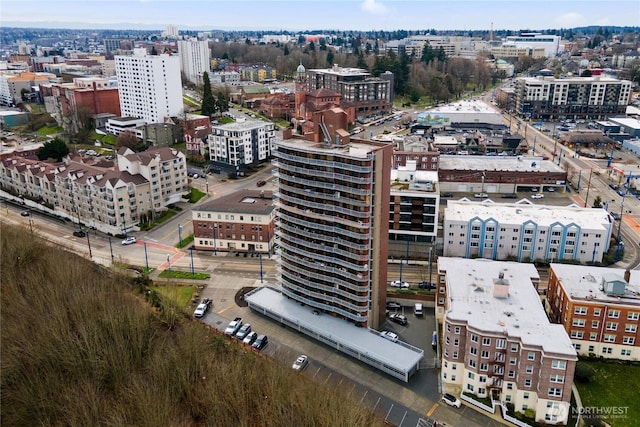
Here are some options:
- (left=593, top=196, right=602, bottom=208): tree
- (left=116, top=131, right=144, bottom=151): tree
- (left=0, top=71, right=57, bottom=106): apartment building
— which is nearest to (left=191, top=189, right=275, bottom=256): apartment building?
(left=116, top=131, right=144, bottom=151): tree

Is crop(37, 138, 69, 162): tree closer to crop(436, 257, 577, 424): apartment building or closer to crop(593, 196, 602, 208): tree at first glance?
crop(436, 257, 577, 424): apartment building

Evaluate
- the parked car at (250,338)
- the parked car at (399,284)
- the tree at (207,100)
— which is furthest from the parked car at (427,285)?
the tree at (207,100)

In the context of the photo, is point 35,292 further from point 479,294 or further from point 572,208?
point 572,208

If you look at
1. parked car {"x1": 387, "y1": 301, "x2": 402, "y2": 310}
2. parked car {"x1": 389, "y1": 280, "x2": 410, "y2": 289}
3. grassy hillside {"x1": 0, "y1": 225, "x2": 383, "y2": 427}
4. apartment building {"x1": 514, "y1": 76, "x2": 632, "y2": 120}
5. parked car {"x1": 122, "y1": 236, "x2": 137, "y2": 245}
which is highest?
apartment building {"x1": 514, "y1": 76, "x2": 632, "y2": 120}

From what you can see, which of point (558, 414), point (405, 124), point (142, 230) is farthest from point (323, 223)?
point (405, 124)

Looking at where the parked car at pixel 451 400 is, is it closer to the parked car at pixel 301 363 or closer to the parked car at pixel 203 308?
the parked car at pixel 301 363

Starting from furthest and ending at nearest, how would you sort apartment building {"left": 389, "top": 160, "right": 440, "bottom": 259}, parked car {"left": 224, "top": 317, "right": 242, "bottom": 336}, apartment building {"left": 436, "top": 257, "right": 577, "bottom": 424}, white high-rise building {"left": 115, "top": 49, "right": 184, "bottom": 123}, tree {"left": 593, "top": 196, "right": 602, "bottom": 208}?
white high-rise building {"left": 115, "top": 49, "right": 184, "bottom": 123} → tree {"left": 593, "top": 196, "right": 602, "bottom": 208} → apartment building {"left": 389, "top": 160, "right": 440, "bottom": 259} → parked car {"left": 224, "top": 317, "right": 242, "bottom": 336} → apartment building {"left": 436, "top": 257, "right": 577, "bottom": 424}

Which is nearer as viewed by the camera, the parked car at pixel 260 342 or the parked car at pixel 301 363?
the parked car at pixel 301 363
